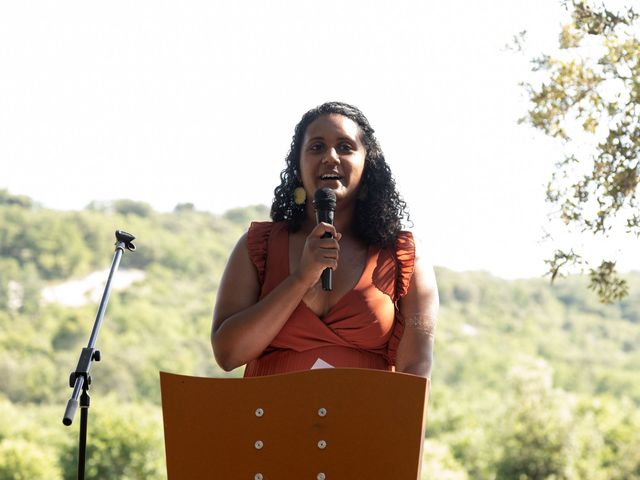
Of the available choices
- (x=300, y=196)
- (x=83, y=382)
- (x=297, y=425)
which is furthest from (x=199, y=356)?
(x=297, y=425)

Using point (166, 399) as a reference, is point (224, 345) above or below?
above

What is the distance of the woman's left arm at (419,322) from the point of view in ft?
8.01

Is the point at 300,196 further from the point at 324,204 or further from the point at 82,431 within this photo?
the point at 82,431

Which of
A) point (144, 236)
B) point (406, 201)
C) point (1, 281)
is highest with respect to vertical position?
point (144, 236)

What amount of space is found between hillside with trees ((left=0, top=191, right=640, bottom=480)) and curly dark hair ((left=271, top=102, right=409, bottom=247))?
2784 centimetres

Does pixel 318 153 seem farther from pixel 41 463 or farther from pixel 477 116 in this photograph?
pixel 477 116

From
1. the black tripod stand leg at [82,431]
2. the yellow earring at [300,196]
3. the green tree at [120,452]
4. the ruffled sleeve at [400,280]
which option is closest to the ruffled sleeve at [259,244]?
the yellow earring at [300,196]

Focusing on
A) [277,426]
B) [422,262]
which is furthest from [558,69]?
[277,426]

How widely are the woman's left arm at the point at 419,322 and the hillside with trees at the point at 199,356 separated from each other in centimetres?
2799

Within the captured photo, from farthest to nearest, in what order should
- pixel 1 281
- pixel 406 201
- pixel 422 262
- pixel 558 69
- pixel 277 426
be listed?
pixel 1 281 → pixel 558 69 → pixel 406 201 → pixel 422 262 → pixel 277 426

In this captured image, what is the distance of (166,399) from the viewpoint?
206cm

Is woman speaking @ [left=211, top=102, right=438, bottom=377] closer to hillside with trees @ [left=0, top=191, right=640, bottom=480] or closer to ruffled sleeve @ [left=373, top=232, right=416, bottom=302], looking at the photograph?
ruffled sleeve @ [left=373, top=232, right=416, bottom=302]

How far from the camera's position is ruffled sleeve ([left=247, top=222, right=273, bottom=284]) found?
262 centimetres

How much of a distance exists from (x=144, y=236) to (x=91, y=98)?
19201 millimetres
